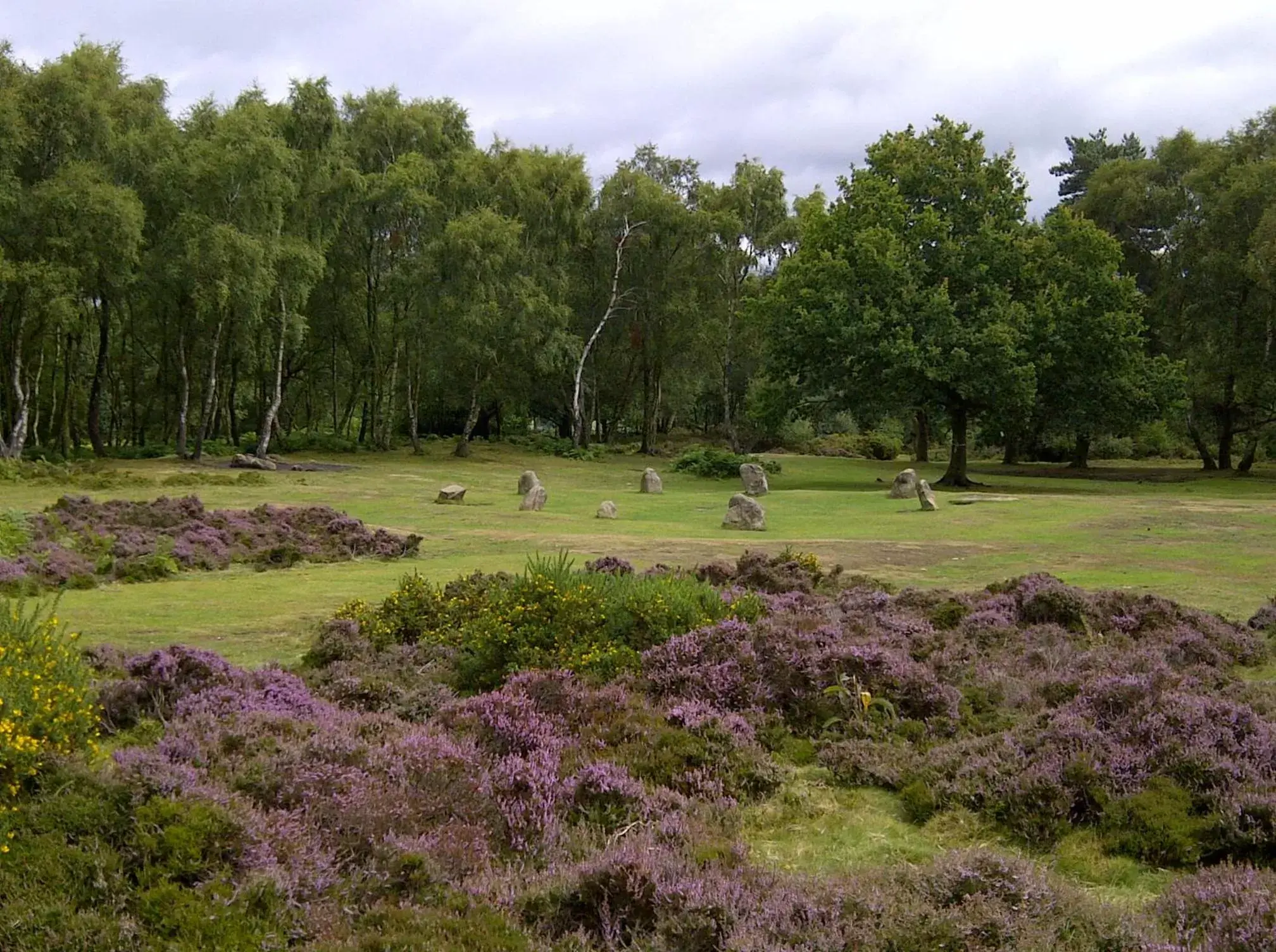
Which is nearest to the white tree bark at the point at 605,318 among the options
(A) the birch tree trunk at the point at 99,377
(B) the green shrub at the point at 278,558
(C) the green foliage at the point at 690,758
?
(A) the birch tree trunk at the point at 99,377

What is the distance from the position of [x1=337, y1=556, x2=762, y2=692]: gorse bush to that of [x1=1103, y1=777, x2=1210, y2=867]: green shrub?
365cm

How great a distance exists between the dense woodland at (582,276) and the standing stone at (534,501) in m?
15.4

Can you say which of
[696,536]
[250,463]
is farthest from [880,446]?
[696,536]

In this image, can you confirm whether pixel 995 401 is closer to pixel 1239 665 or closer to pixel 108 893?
pixel 1239 665

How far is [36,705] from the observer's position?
4844mm

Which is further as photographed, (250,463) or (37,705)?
(250,463)

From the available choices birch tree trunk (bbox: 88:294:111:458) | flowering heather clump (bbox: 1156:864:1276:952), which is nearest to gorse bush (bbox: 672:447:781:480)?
birch tree trunk (bbox: 88:294:111:458)

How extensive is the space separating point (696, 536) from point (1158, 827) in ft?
48.7

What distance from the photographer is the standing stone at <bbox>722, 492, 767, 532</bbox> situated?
846 inches

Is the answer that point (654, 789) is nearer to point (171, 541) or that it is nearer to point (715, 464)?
point (171, 541)

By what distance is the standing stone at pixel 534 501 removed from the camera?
82.7 ft

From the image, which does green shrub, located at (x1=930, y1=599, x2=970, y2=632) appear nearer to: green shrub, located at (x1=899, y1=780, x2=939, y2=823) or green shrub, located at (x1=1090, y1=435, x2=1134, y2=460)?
green shrub, located at (x1=899, y1=780, x2=939, y2=823)

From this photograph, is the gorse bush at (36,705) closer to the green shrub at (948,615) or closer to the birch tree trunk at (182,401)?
the green shrub at (948,615)

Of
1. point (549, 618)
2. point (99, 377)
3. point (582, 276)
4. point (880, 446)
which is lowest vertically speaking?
point (549, 618)
